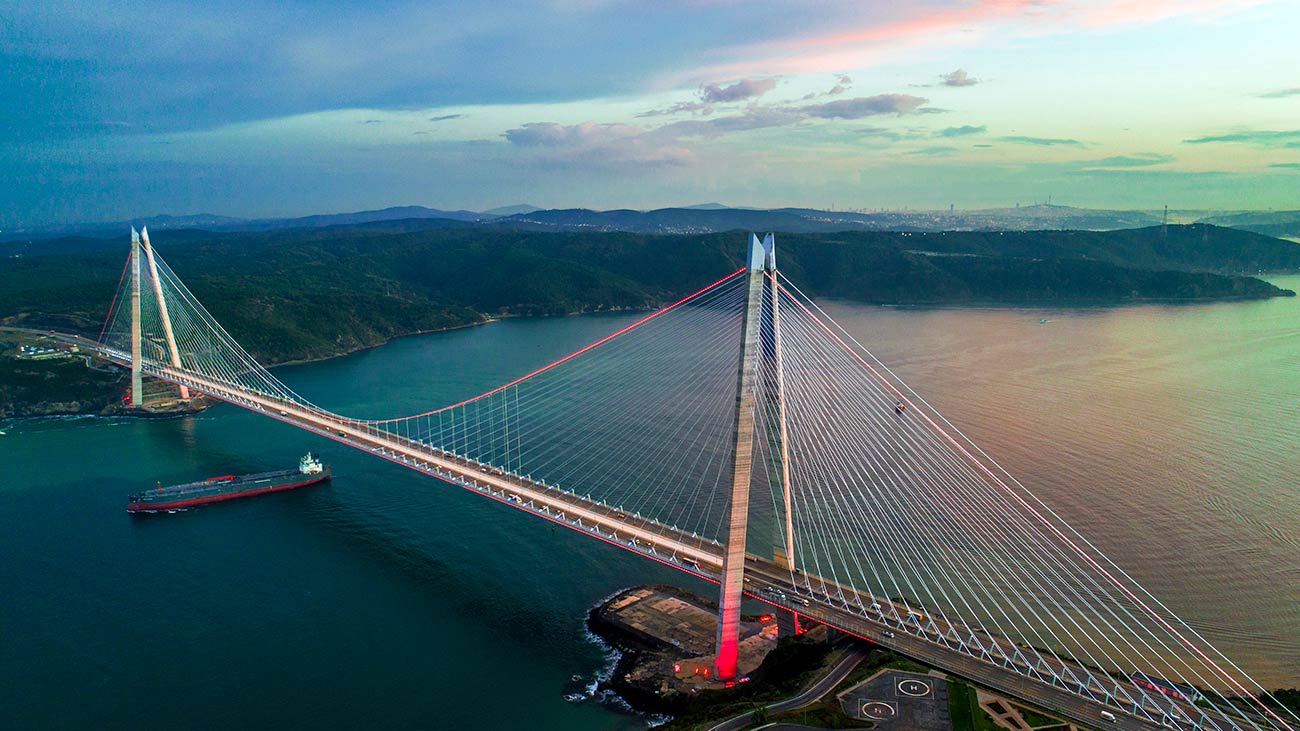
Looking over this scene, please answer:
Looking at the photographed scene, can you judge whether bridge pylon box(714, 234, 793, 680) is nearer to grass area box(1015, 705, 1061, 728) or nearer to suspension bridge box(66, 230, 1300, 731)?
suspension bridge box(66, 230, 1300, 731)

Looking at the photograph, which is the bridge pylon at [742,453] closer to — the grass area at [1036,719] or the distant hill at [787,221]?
the grass area at [1036,719]

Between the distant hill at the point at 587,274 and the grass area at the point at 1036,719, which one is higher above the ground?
the distant hill at the point at 587,274

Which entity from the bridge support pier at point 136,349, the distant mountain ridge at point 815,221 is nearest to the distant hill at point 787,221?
the distant mountain ridge at point 815,221

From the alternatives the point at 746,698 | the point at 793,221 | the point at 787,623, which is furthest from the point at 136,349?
the point at 793,221

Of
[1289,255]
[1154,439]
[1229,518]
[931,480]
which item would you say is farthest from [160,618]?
[1289,255]

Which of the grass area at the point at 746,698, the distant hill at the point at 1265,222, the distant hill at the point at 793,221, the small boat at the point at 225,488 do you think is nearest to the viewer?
the grass area at the point at 746,698

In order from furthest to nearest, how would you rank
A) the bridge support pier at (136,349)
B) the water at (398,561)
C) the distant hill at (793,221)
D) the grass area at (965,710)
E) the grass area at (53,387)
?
1. the distant hill at (793,221)
2. the grass area at (53,387)
3. the bridge support pier at (136,349)
4. the water at (398,561)
5. the grass area at (965,710)
